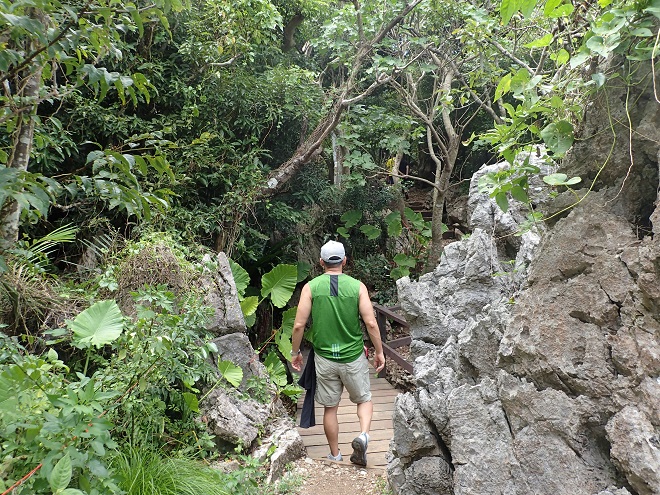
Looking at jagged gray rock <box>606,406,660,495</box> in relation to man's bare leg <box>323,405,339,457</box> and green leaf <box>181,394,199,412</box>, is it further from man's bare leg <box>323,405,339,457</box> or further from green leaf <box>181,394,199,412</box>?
green leaf <box>181,394,199,412</box>

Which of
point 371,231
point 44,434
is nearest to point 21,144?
point 44,434

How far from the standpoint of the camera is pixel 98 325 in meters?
2.98

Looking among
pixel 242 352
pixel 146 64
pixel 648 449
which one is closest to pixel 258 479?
pixel 242 352

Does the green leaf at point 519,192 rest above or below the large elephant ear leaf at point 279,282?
above

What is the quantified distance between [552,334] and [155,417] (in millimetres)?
2421

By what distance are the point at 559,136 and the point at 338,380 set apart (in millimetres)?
2570

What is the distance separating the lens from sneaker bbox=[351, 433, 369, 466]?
369 centimetres

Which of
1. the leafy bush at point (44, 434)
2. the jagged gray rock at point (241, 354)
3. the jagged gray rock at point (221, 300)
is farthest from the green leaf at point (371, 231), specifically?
the leafy bush at point (44, 434)

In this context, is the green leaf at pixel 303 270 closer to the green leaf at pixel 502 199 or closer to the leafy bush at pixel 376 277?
the leafy bush at pixel 376 277

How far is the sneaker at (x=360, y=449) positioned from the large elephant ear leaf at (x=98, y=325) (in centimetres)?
187

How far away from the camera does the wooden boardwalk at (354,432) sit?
4.27 metres

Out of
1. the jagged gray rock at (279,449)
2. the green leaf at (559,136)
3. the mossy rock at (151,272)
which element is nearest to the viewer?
the green leaf at (559,136)

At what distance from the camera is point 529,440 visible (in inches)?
77.0

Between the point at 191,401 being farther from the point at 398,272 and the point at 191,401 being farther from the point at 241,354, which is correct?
the point at 398,272
